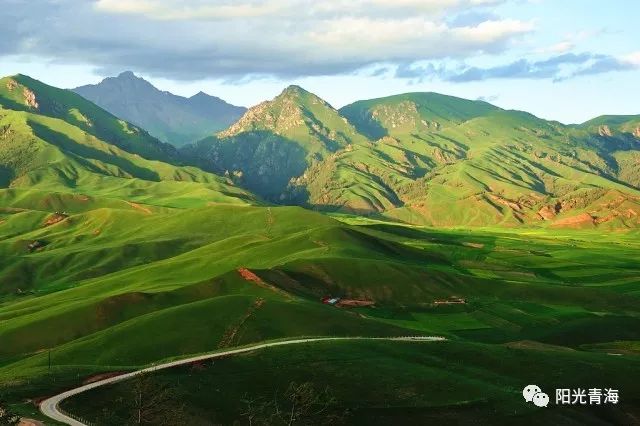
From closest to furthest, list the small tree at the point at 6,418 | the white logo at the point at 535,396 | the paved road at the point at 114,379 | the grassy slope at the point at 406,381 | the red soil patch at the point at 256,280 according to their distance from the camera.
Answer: the small tree at the point at 6,418 → the paved road at the point at 114,379 → the grassy slope at the point at 406,381 → the white logo at the point at 535,396 → the red soil patch at the point at 256,280

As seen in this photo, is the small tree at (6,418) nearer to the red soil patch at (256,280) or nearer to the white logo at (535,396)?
the white logo at (535,396)

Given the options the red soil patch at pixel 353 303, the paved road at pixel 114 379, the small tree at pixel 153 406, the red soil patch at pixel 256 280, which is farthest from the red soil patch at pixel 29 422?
the red soil patch at pixel 353 303

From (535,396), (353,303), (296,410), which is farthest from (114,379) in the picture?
(353,303)

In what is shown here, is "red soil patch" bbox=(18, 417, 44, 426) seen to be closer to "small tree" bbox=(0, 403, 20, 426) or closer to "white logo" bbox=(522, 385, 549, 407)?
"small tree" bbox=(0, 403, 20, 426)

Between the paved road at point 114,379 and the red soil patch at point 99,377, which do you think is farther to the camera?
the red soil patch at point 99,377

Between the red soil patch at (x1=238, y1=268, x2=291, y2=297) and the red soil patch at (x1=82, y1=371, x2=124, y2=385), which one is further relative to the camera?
the red soil patch at (x1=238, y1=268, x2=291, y2=297)

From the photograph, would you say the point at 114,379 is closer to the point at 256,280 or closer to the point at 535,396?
the point at 535,396

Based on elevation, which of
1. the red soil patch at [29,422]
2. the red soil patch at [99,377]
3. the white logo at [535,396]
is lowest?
the white logo at [535,396]

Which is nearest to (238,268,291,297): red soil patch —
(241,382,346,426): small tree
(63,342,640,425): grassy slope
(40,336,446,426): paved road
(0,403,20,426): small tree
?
(40,336,446,426): paved road

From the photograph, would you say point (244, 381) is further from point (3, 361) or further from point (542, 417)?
point (3, 361)

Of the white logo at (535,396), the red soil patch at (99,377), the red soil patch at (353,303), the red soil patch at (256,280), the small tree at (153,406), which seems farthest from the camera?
the red soil patch at (353,303)
